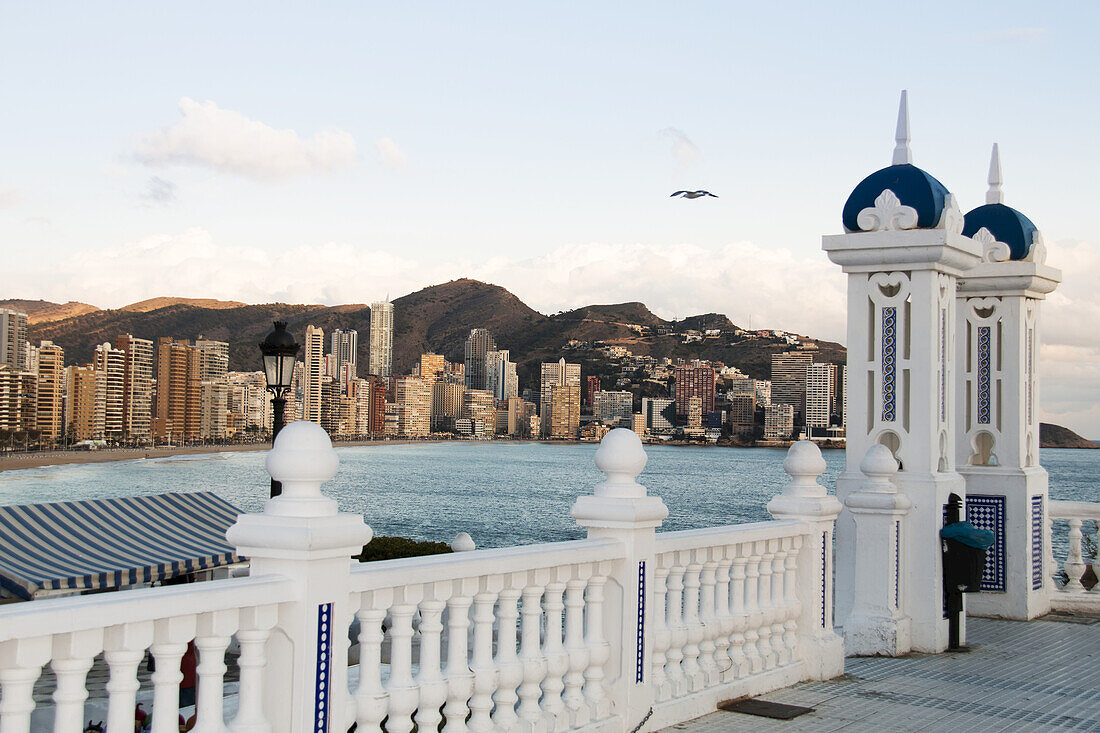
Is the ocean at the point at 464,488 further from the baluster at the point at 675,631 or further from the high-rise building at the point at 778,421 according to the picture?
the baluster at the point at 675,631

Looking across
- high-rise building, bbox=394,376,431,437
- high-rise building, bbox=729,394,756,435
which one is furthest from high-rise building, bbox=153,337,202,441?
high-rise building, bbox=729,394,756,435

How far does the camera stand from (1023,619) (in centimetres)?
988

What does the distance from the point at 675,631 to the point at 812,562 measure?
5.74ft

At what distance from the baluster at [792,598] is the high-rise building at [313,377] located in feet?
377

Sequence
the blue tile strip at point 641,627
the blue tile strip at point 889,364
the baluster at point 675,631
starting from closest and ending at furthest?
the blue tile strip at point 641,627 < the baluster at point 675,631 < the blue tile strip at point 889,364

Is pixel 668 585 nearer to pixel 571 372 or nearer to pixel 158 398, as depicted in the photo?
pixel 571 372

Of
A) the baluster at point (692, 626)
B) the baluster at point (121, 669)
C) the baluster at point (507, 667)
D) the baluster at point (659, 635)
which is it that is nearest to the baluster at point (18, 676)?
the baluster at point (121, 669)

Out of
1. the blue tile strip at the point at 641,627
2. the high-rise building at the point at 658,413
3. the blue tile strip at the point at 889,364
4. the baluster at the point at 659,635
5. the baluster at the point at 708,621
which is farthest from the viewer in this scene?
the high-rise building at the point at 658,413

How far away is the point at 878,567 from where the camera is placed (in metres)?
8.22

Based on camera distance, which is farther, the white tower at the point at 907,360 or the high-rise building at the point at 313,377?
the high-rise building at the point at 313,377

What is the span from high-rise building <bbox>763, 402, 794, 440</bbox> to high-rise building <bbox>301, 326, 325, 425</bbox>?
50.7 metres

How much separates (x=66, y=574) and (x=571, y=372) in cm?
12523

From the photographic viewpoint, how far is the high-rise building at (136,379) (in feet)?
458

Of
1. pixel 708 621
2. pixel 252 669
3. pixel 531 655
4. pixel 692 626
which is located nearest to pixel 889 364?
pixel 708 621
